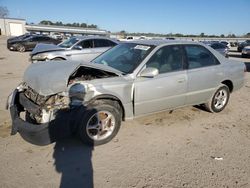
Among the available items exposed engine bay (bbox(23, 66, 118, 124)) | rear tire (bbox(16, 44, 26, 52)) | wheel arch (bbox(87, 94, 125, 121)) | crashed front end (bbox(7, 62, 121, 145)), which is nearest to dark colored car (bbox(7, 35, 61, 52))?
rear tire (bbox(16, 44, 26, 52))

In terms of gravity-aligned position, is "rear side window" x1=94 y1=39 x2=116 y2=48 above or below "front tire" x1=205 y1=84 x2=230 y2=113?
above

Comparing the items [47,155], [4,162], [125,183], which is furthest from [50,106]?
[125,183]

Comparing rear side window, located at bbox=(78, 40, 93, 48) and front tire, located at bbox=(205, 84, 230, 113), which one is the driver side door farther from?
rear side window, located at bbox=(78, 40, 93, 48)

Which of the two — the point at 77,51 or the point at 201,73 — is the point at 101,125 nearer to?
the point at 201,73

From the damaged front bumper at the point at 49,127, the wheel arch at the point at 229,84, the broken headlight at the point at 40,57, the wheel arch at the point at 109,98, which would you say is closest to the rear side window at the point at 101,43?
the broken headlight at the point at 40,57

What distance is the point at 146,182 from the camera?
289 centimetres

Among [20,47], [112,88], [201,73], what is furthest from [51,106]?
[20,47]

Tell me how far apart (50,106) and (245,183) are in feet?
9.00

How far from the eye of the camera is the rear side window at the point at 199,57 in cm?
465

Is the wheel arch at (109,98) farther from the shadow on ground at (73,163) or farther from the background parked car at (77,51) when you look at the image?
the background parked car at (77,51)

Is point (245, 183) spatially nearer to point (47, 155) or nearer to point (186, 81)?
point (186, 81)

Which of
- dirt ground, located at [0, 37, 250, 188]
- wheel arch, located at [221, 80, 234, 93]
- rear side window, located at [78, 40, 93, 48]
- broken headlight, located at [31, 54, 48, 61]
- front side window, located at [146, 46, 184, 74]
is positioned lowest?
dirt ground, located at [0, 37, 250, 188]

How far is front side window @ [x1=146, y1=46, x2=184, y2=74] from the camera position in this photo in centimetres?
420

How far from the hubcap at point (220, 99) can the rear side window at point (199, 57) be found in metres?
0.72
